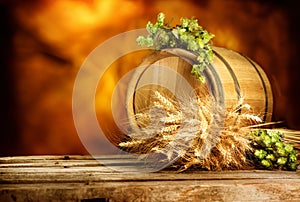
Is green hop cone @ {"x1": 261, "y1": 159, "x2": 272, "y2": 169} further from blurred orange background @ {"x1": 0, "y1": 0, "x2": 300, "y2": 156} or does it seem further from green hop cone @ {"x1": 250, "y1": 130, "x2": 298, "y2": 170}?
blurred orange background @ {"x1": 0, "y1": 0, "x2": 300, "y2": 156}

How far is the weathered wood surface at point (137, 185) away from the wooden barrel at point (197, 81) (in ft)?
2.37

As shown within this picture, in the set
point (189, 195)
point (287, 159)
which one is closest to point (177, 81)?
point (287, 159)

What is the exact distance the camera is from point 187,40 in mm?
2463

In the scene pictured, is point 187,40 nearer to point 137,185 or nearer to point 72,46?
point 137,185

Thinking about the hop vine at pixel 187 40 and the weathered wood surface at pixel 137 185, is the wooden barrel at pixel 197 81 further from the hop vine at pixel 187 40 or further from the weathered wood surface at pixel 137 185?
the weathered wood surface at pixel 137 185

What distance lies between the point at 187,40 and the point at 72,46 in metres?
1.59

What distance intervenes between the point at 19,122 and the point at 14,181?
206 centimetres

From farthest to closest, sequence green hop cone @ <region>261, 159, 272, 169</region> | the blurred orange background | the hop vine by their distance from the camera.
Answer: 1. the blurred orange background
2. the hop vine
3. green hop cone @ <region>261, 159, 272, 169</region>

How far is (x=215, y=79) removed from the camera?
95.0 inches

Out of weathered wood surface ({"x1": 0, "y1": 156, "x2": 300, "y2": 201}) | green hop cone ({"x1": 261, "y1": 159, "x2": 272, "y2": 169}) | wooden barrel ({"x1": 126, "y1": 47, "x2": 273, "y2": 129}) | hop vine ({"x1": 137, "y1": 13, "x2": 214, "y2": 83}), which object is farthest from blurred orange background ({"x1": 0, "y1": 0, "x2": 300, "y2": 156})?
weathered wood surface ({"x1": 0, "y1": 156, "x2": 300, "y2": 201})

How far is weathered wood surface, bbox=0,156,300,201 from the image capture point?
4.74ft

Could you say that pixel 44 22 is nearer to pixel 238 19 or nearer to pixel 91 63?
pixel 91 63

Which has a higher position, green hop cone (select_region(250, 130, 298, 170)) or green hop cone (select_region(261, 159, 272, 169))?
green hop cone (select_region(250, 130, 298, 170))

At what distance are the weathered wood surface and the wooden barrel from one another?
0.72 m
